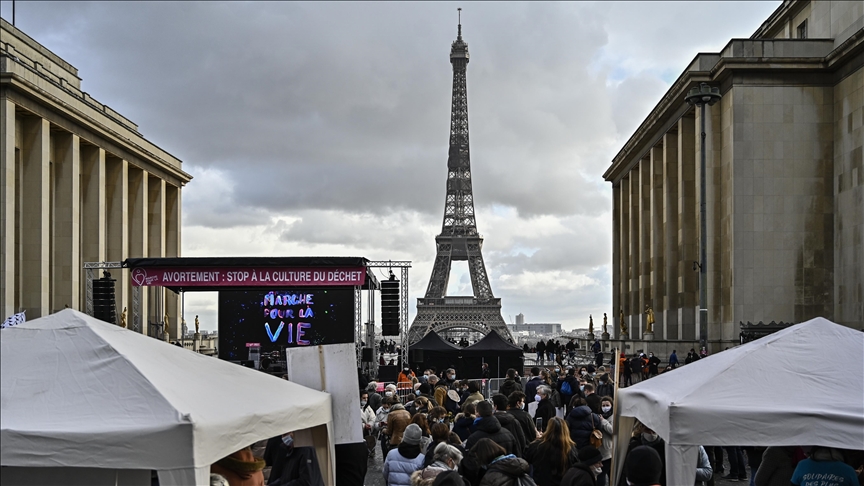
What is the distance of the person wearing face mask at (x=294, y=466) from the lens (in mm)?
9703

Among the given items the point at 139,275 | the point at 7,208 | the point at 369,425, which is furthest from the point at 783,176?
the point at 7,208

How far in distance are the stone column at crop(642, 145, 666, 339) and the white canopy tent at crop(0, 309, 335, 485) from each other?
1986 inches

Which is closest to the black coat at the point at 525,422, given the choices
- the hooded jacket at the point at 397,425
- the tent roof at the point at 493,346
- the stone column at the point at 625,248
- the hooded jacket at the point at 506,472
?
the hooded jacket at the point at 397,425

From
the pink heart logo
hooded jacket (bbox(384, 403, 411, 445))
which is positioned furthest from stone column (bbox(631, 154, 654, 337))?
hooded jacket (bbox(384, 403, 411, 445))

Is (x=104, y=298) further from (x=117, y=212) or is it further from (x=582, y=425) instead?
(x=582, y=425)

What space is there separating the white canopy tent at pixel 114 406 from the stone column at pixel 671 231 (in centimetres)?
4684

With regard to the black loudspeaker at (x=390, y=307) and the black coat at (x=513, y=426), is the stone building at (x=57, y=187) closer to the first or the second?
the black loudspeaker at (x=390, y=307)

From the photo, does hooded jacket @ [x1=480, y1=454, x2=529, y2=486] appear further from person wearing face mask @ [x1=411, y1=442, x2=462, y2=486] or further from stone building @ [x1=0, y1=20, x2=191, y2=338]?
stone building @ [x1=0, y1=20, x2=191, y2=338]

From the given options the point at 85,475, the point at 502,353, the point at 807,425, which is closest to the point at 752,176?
the point at 502,353

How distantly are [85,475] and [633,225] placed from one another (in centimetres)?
6162

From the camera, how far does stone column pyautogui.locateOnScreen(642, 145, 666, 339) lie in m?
56.8

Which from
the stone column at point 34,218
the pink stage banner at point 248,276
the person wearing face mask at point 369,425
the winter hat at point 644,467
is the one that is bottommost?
the person wearing face mask at point 369,425

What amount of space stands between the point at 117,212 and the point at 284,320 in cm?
2708

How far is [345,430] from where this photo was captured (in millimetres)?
9695
